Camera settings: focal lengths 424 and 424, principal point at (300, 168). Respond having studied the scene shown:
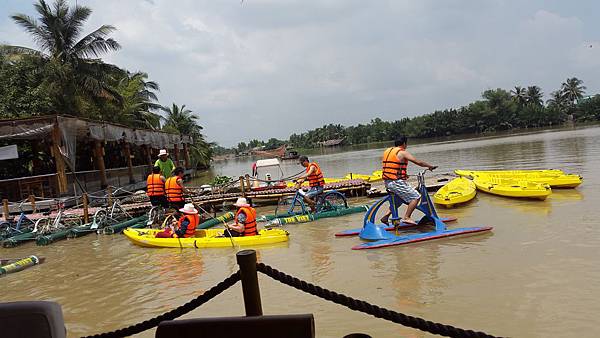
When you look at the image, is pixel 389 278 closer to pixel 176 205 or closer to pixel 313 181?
pixel 313 181

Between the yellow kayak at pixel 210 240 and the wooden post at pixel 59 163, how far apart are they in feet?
23.9

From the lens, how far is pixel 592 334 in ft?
13.5

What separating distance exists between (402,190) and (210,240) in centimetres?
418

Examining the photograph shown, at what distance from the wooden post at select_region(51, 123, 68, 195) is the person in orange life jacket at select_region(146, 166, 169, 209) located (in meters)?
5.89

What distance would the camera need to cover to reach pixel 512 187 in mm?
11953

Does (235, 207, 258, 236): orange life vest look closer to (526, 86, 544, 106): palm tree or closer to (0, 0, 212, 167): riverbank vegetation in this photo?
(0, 0, 212, 167): riverbank vegetation

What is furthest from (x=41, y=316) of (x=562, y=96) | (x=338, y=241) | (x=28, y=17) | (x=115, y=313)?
(x=562, y=96)

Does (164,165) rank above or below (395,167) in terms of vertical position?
above

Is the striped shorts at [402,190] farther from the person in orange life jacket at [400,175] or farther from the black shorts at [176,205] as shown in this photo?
the black shorts at [176,205]

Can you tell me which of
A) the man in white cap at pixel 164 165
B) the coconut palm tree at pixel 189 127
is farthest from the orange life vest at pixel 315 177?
the coconut palm tree at pixel 189 127

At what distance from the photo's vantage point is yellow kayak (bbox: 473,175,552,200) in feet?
36.6

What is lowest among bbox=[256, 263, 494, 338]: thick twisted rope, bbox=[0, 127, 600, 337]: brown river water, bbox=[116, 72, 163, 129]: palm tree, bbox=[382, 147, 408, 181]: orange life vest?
bbox=[0, 127, 600, 337]: brown river water

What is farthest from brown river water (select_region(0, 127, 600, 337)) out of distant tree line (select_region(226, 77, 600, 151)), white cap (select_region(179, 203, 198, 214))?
distant tree line (select_region(226, 77, 600, 151))

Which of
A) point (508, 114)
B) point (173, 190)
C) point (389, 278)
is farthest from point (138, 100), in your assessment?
point (508, 114)
